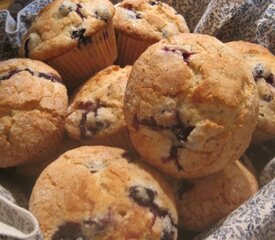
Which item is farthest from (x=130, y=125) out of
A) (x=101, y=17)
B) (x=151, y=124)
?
(x=101, y=17)

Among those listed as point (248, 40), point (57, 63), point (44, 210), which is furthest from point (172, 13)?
point (44, 210)

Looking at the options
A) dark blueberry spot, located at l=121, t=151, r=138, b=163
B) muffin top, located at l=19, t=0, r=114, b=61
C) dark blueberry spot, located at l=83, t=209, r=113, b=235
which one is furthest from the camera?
muffin top, located at l=19, t=0, r=114, b=61

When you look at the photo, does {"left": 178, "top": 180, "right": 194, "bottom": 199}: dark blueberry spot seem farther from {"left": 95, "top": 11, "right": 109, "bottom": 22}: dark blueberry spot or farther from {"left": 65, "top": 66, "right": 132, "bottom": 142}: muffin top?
{"left": 95, "top": 11, "right": 109, "bottom": 22}: dark blueberry spot

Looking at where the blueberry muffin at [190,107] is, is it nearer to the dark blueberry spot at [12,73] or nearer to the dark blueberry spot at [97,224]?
the dark blueberry spot at [97,224]

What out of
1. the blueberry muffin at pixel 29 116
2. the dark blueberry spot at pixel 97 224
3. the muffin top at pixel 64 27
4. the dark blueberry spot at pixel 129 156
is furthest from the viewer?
the muffin top at pixel 64 27

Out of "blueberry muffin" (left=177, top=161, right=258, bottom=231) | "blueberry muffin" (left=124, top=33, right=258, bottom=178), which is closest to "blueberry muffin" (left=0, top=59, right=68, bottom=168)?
"blueberry muffin" (left=124, top=33, right=258, bottom=178)

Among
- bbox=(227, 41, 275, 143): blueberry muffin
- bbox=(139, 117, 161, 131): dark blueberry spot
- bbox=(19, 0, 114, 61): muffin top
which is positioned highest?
bbox=(227, 41, 275, 143): blueberry muffin

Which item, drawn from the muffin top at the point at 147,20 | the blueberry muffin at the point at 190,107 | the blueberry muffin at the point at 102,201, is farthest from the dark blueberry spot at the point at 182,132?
the muffin top at the point at 147,20
